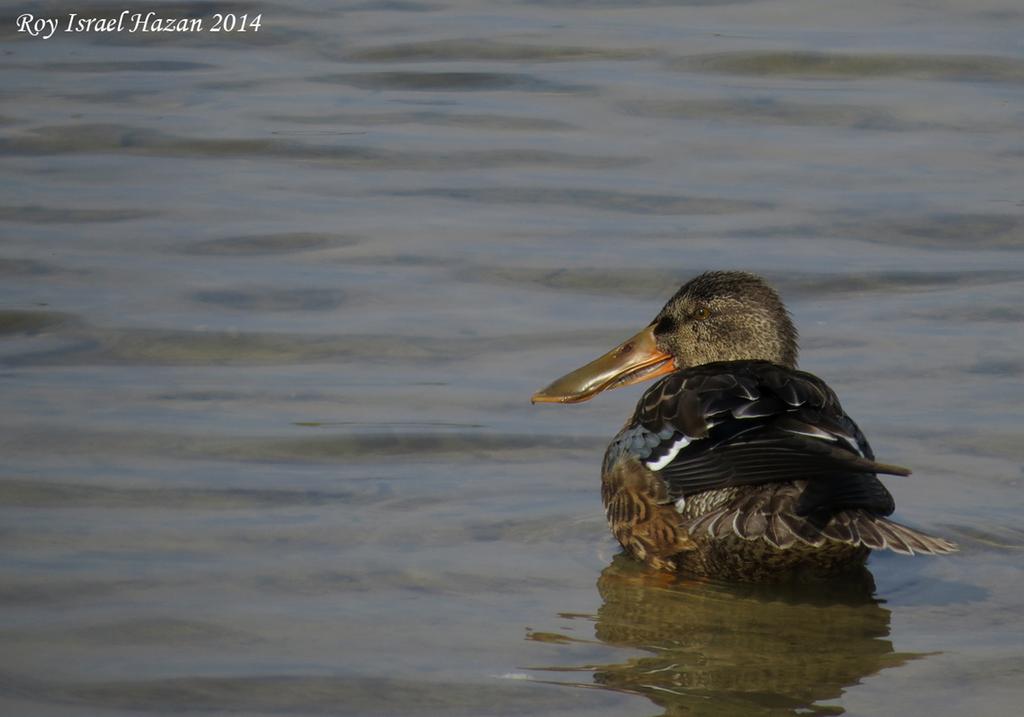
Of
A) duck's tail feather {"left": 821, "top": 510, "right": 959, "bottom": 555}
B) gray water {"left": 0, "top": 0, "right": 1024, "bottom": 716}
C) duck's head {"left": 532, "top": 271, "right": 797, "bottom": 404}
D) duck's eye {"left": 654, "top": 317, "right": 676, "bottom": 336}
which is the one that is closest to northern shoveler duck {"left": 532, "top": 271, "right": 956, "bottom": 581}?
duck's tail feather {"left": 821, "top": 510, "right": 959, "bottom": 555}

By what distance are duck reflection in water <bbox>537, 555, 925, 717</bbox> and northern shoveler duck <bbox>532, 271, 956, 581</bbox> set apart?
96 millimetres

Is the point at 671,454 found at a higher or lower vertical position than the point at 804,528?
higher

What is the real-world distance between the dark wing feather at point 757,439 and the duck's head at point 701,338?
25.9 inches

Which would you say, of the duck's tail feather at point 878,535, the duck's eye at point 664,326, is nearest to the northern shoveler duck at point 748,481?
the duck's tail feather at point 878,535

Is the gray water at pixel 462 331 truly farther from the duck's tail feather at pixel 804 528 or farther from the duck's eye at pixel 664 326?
the duck's eye at pixel 664 326

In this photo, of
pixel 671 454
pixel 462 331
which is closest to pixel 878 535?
pixel 671 454

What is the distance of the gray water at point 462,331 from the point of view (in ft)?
17.3

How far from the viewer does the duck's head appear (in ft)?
23.4

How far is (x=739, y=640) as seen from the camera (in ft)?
18.0

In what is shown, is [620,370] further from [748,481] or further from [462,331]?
[748,481]

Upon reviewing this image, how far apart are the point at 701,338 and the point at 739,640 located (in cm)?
202

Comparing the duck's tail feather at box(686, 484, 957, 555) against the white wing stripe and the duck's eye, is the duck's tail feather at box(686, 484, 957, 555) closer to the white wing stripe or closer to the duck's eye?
the white wing stripe

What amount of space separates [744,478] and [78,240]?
5.08 meters

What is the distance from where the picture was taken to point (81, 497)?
649cm
